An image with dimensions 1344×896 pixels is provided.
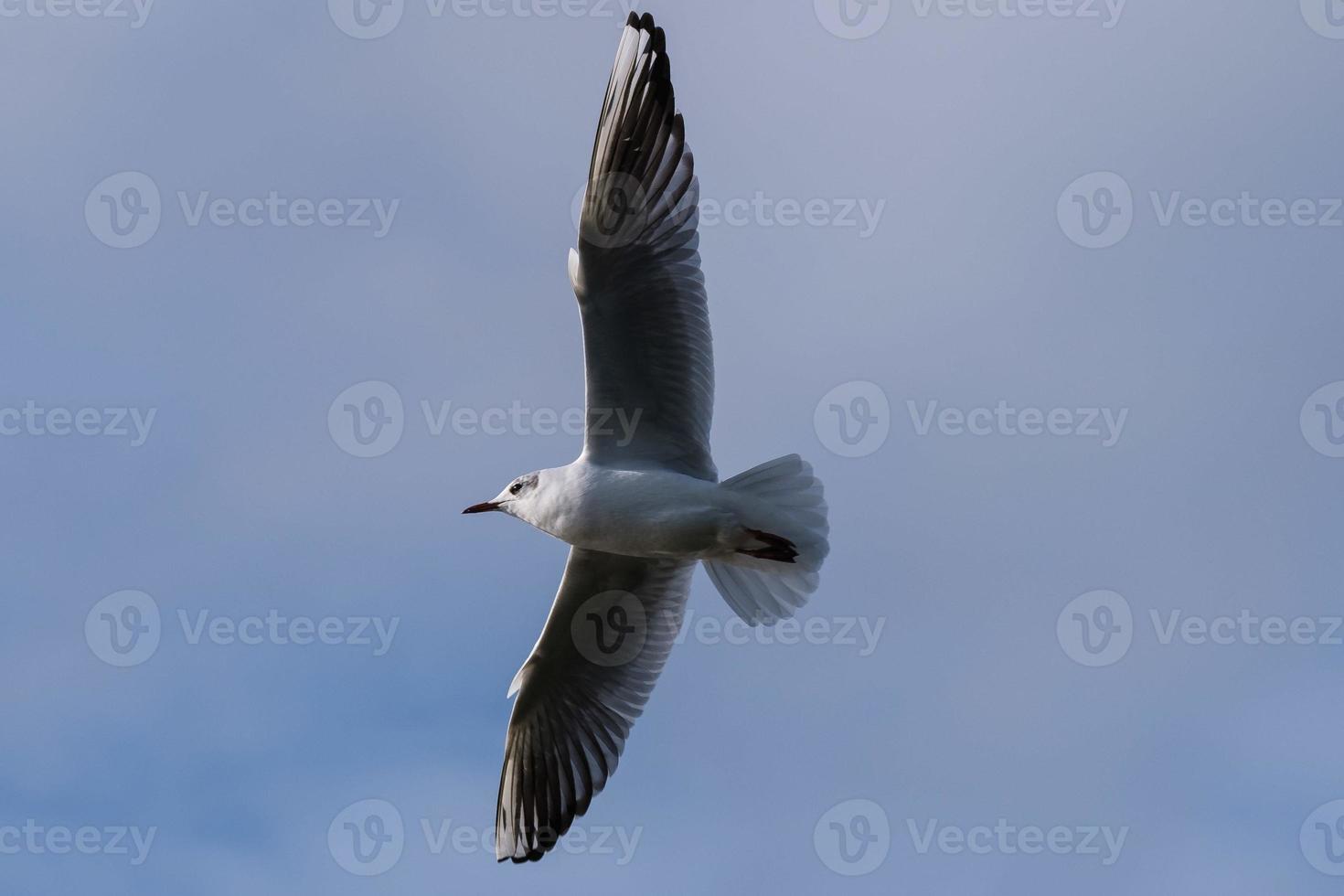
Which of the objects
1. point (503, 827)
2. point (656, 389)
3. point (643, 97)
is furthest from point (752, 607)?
point (643, 97)

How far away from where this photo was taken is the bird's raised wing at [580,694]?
30.9 ft

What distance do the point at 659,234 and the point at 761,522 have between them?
60.5 inches

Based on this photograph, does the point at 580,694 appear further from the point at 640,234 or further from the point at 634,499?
the point at 640,234

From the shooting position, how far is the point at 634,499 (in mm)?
8539

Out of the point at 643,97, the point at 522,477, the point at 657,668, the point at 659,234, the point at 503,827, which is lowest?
the point at 503,827

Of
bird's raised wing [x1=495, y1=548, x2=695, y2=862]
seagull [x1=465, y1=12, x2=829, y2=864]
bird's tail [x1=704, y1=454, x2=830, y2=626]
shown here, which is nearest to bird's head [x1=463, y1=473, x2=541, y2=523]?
seagull [x1=465, y1=12, x2=829, y2=864]

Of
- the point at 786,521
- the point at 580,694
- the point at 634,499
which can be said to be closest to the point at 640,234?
the point at 634,499

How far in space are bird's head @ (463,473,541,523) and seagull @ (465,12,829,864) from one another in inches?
0.4

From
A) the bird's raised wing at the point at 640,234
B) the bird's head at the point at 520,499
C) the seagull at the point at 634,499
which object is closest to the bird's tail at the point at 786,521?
the seagull at the point at 634,499

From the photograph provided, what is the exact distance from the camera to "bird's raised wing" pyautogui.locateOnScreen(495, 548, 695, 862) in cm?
941

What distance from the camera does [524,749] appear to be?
9.62m

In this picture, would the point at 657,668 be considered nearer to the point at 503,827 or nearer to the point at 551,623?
the point at 551,623

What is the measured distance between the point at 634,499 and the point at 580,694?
1559mm

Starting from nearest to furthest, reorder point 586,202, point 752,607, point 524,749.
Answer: point 586,202 → point 752,607 → point 524,749
